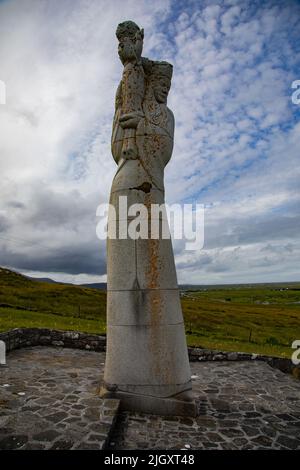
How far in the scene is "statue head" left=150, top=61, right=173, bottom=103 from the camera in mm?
10180

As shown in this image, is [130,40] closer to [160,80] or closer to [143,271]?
[160,80]

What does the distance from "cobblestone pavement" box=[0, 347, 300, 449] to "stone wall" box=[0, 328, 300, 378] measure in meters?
1.37

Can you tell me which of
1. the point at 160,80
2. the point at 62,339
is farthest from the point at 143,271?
the point at 62,339

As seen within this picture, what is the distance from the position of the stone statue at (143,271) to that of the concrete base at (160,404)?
22 millimetres

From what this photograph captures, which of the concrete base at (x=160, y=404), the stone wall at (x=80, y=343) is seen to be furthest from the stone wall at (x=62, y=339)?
the concrete base at (x=160, y=404)

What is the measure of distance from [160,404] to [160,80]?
903 centimetres

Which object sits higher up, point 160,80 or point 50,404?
point 160,80

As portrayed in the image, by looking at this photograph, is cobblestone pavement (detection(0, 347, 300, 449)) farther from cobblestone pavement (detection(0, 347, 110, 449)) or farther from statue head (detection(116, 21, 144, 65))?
statue head (detection(116, 21, 144, 65))

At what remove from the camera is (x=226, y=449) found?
671 centimetres

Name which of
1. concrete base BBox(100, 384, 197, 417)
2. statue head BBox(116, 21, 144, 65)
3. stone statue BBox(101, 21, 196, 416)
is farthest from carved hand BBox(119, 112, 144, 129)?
concrete base BBox(100, 384, 197, 417)

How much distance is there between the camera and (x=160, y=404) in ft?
27.6
